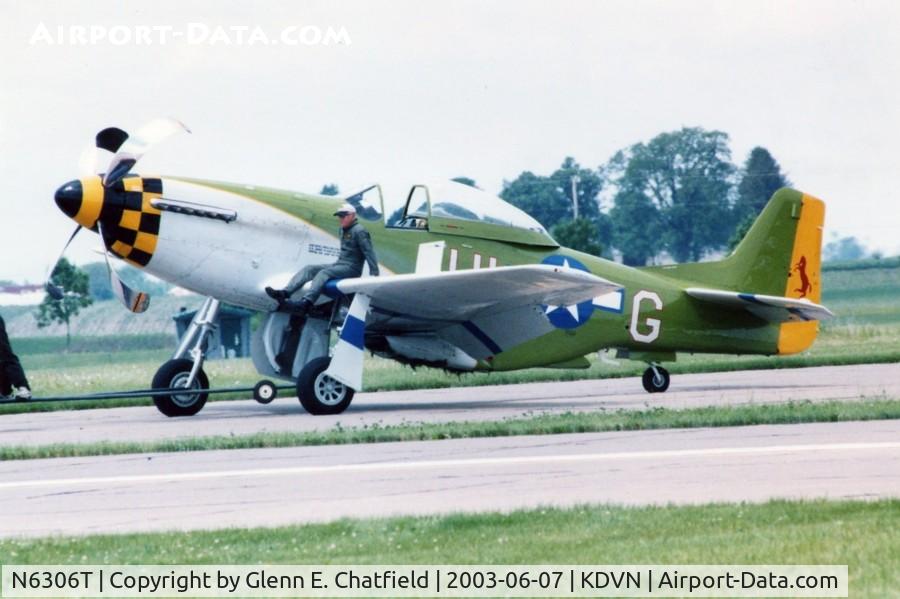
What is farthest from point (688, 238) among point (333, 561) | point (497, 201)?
point (333, 561)

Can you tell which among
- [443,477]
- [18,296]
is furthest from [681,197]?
[443,477]

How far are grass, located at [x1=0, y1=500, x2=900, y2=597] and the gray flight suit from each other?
326 inches

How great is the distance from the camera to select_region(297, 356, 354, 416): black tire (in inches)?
620

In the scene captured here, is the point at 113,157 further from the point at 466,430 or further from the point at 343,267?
the point at 466,430

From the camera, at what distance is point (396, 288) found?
15758 millimetres

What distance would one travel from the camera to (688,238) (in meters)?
61.4

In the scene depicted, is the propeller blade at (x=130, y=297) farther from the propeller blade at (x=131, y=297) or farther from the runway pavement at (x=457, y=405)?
the runway pavement at (x=457, y=405)

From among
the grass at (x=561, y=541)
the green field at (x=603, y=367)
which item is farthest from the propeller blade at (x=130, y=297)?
the grass at (x=561, y=541)

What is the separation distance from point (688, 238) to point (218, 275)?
154 feet

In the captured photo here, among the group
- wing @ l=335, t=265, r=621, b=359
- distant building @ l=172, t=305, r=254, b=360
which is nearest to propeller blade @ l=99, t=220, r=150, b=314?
wing @ l=335, t=265, r=621, b=359

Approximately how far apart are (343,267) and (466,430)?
13.8 feet

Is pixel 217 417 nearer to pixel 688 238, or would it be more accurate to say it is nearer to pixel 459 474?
pixel 459 474

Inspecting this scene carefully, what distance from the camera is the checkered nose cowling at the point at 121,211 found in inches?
597

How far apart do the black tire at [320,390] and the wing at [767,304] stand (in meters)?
5.18
